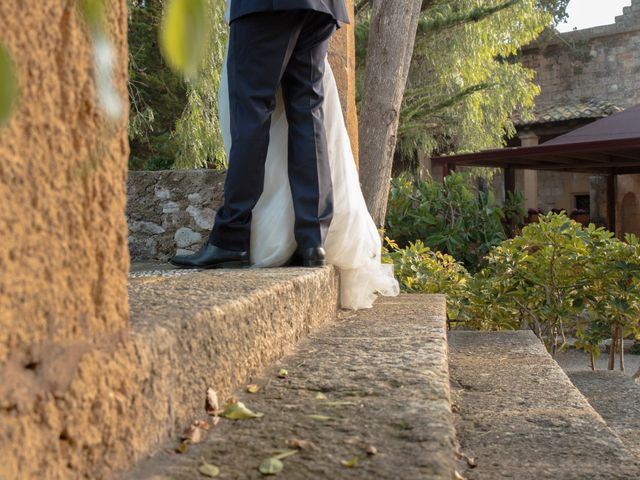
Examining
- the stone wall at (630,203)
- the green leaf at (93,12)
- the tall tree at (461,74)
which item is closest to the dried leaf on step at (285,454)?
the green leaf at (93,12)

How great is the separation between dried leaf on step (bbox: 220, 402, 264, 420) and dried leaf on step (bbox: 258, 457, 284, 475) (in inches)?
8.8

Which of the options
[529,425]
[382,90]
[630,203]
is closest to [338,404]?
[529,425]

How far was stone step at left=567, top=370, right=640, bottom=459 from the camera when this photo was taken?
2.06 meters

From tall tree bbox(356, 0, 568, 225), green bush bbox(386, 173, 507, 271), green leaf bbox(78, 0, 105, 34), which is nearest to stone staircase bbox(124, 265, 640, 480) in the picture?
green leaf bbox(78, 0, 105, 34)

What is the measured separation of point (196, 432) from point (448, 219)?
26.9 ft

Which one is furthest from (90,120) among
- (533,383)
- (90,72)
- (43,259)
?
(533,383)

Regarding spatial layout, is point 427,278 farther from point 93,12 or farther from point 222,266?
point 93,12

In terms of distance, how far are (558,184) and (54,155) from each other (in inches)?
726

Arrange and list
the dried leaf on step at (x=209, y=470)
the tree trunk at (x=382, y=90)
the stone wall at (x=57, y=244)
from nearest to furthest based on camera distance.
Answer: the stone wall at (x=57, y=244)
the dried leaf on step at (x=209, y=470)
the tree trunk at (x=382, y=90)

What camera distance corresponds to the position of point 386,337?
1904mm

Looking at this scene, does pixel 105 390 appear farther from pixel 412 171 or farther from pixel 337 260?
pixel 412 171

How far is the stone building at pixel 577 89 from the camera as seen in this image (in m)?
16.7

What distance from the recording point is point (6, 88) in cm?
33

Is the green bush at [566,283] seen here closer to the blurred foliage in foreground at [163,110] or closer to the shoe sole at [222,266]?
the shoe sole at [222,266]
